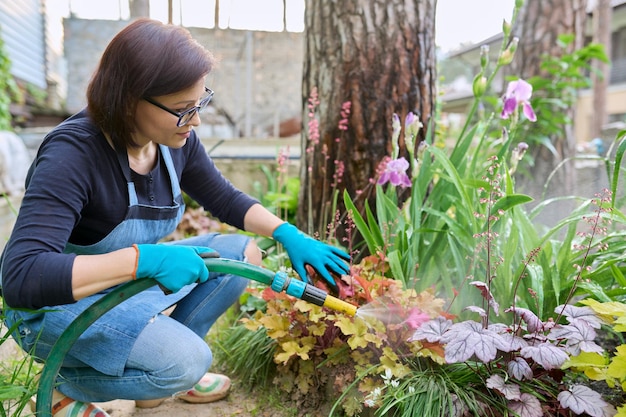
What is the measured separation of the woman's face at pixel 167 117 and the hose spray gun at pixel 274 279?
0.37 meters

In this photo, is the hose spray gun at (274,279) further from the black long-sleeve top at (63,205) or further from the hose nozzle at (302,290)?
the black long-sleeve top at (63,205)

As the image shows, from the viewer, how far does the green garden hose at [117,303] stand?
139 centimetres

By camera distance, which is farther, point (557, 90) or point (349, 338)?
point (557, 90)

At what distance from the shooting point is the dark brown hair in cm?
151

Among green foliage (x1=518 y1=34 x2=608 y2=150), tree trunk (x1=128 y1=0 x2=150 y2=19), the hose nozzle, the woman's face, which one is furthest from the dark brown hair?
tree trunk (x1=128 y1=0 x2=150 y2=19)

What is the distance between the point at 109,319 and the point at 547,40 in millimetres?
4318

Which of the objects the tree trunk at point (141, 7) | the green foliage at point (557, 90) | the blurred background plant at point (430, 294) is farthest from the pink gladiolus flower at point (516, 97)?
the tree trunk at point (141, 7)

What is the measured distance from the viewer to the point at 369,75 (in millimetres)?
2553

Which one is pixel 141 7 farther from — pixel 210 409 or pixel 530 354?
pixel 530 354

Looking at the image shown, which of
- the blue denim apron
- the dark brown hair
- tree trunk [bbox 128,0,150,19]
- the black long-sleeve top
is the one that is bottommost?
the blue denim apron

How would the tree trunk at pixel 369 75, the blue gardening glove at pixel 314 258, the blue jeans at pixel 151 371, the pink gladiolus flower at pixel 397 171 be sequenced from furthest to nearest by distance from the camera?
the tree trunk at pixel 369 75
the pink gladiolus flower at pixel 397 171
the blue gardening glove at pixel 314 258
the blue jeans at pixel 151 371

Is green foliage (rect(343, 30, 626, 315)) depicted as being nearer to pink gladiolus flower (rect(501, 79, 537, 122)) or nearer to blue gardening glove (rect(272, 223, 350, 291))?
pink gladiolus flower (rect(501, 79, 537, 122))

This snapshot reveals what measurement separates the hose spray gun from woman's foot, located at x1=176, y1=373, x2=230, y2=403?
0.67 m

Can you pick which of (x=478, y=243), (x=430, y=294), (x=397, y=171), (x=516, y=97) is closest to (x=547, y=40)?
(x=516, y=97)
